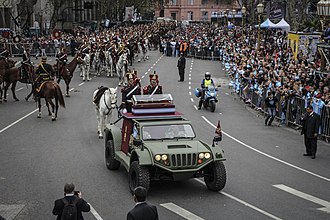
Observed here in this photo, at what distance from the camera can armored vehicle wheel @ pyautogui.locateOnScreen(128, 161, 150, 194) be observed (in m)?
12.4

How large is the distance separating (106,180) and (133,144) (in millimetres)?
1564

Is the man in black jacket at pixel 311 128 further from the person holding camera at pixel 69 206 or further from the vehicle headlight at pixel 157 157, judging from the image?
the person holding camera at pixel 69 206

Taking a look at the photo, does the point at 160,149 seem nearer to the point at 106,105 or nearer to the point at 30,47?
the point at 106,105

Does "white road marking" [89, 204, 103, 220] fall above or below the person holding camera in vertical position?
below

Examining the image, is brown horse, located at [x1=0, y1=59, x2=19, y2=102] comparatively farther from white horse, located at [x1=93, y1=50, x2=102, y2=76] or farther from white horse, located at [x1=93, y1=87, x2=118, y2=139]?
white horse, located at [x1=93, y1=50, x2=102, y2=76]

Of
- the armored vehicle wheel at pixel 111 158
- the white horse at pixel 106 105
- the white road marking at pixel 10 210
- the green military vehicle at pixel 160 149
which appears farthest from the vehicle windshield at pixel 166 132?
the white horse at pixel 106 105

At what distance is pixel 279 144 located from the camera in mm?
19641

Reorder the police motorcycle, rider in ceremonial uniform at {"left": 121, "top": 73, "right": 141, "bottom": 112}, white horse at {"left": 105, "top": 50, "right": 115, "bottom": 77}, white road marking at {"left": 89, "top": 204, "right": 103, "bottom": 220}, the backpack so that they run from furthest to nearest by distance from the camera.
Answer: white horse at {"left": 105, "top": 50, "right": 115, "bottom": 77} → the police motorcycle → rider in ceremonial uniform at {"left": 121, "top": 73, "right": 141, "bottom": 112} → white road marking at {"left": 89, "top": 204, "right": 103, "bottom": 220} → the backpack

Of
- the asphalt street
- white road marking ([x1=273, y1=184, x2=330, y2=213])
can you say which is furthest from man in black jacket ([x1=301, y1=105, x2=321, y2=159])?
white road marking ([x1=273, y1=184, x2=330, y2=213])

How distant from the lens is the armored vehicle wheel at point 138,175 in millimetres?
12391

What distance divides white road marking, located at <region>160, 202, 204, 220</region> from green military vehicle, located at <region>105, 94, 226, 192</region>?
1.87 ft

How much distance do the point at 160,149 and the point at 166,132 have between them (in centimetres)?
91

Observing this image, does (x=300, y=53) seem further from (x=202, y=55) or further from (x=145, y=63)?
(x=202, y=55)

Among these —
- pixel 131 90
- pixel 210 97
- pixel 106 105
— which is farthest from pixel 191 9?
pixel 106 105
